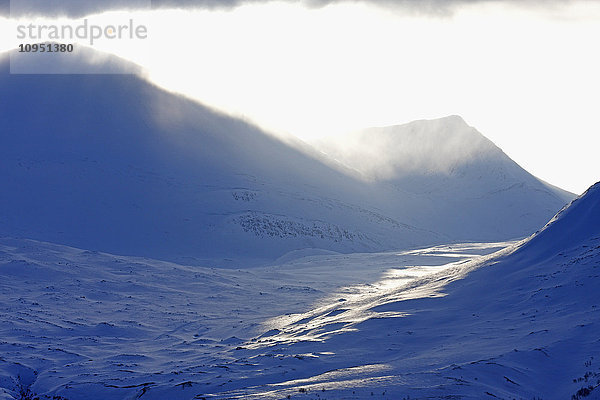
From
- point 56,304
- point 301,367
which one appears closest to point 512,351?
point 301,367

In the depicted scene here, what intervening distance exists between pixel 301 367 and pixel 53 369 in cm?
999

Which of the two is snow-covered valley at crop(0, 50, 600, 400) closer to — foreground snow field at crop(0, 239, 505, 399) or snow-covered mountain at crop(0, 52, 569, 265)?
foreground snow field at crop(0, 239, 505, 399)

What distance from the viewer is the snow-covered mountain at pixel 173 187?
8412cm

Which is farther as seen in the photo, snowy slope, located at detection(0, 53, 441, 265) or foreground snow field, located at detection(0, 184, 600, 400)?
snowy slope, located at detection(0, 53, 441, 265)

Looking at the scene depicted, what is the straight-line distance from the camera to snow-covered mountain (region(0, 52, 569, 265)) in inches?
3312

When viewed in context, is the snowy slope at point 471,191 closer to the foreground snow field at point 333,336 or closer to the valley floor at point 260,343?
the valley floor at point 260,343

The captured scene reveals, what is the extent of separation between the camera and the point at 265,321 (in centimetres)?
3294

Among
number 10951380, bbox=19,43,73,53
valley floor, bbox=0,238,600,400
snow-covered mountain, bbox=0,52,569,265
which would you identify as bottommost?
valley floor, bbox=0,238,600,400

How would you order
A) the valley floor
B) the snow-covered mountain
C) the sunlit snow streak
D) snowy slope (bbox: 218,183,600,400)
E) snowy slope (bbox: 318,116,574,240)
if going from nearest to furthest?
snowy slope (bbox: 218,183,600,400) < the valley floor < the sunlit snow streak < the snow-covered mountain < snowy slope (bbox: 318,116,574,240)

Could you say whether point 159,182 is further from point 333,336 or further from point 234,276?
point 333,336

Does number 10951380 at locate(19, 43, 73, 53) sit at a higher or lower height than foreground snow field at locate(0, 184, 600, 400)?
higher

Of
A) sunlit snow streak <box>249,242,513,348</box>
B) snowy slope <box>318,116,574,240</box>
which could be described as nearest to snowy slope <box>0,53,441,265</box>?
snowy slope <box>318,116,574,240</box>

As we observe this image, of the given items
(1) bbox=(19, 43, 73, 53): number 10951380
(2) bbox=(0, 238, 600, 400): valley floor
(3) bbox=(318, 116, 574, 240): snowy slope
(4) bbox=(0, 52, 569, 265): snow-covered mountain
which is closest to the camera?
(2) bbox=(0, 238, 600, 400): valley floor

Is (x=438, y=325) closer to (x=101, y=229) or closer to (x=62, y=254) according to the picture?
(x=62, y=254)
